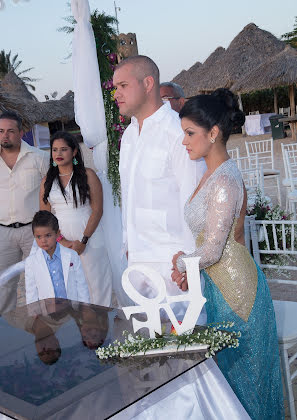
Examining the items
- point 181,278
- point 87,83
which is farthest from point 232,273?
point 87,83

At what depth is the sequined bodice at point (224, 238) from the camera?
253 centimetres

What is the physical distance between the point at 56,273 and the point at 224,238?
1582 millimetres

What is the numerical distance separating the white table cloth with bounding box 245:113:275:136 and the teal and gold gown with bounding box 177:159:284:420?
2376 centimetres

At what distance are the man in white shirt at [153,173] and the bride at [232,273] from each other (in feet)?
1.53

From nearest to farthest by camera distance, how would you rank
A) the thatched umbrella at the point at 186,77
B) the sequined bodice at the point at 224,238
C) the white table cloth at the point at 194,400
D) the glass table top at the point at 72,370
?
the glass table top at the point at 72,370, the white table cloth at the point at 194,400, the sequined bodice at the point at 224,238, the thatched umbrella at the point at 186,77

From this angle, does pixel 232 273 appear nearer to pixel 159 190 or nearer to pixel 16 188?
pixel 159 190

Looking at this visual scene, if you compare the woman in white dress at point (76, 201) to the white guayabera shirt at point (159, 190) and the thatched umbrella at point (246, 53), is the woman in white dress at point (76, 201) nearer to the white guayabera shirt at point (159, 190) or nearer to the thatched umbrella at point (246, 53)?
the white guayabera shirt at point (159, 190)

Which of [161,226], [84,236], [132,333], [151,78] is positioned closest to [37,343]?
[132,333]

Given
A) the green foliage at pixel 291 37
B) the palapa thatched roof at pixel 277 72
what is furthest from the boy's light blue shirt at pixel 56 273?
the green foliage at pixel 291 37

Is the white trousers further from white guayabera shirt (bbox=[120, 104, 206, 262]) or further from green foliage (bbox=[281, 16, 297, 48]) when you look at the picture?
green foliage (bbox=[281, 16, 297, 48])

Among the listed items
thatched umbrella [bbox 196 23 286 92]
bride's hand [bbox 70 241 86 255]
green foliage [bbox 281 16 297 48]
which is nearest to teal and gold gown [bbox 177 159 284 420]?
bride's hand [bbox 70 241 86 255]

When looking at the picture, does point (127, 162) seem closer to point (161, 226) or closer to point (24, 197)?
point (161, 226)

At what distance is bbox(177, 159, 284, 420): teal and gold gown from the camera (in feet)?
8.48

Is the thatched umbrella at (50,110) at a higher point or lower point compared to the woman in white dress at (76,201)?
higher
